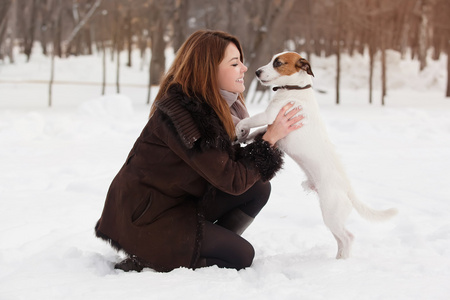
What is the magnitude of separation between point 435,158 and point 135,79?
81.1ft

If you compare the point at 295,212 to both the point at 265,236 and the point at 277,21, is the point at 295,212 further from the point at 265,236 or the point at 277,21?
the point at 277,21

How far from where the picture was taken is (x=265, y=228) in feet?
12.5

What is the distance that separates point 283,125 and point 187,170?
0.62m

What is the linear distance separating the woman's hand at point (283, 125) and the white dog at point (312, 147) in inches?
2.2

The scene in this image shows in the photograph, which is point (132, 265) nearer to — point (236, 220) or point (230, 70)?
point (236, 220)

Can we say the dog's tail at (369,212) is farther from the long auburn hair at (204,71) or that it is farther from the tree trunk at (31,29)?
the tree trunk at (31,29)

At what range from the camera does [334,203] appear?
9.23ft

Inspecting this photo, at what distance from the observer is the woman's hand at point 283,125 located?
9.20ft

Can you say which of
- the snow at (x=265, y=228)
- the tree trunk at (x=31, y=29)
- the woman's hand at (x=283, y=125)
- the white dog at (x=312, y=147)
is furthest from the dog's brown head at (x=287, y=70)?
the tree trunk at (x=31, y=29)

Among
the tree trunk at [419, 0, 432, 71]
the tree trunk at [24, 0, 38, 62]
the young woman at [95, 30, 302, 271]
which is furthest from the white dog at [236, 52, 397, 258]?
the tree trunk at [24, 0, 38, 62]

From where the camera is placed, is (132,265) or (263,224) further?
(263,224)

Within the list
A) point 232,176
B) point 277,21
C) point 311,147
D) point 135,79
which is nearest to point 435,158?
point 311,147

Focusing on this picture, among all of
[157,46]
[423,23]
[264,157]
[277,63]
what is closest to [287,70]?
[277,63]

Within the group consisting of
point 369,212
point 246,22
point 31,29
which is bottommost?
point 369,212
